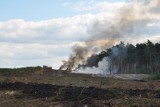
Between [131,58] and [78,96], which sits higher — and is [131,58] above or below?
above

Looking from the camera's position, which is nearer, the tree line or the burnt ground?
the burnt ground

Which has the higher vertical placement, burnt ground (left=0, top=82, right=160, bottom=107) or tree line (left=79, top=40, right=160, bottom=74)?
tree line (left=79, top=40, right=160, bottom=74)

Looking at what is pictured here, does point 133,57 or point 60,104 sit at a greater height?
point 133,57

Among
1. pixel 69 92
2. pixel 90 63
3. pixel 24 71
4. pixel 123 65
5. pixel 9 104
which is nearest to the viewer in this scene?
pixel 9 104

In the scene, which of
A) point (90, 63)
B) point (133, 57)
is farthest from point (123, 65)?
point (90, 63)

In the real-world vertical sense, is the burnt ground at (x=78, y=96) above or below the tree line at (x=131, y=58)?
below

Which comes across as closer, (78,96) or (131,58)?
(78,96)

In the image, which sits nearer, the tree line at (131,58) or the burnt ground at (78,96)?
the burnt ground at (78,96)

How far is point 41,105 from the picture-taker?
21094 millimetres

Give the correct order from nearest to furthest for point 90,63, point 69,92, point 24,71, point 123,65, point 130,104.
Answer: point 130,104
point 69,92
point 24,71
point 90,63
point 123,65

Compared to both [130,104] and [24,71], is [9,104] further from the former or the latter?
[24,71]

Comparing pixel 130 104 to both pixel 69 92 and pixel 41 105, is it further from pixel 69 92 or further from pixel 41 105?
pixel 69 92

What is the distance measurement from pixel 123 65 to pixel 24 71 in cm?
5411

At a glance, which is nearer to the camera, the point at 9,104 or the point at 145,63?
the point at 9,104
